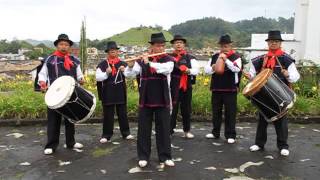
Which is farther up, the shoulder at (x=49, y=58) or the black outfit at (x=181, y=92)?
the shoulder at (x=49, y=58)

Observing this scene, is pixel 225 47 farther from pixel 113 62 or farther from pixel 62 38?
pixel 62 38

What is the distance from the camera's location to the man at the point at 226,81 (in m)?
7.09

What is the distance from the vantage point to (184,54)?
7.50m

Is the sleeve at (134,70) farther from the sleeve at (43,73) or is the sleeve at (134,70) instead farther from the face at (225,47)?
the face at (225,47)

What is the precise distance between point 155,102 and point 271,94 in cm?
161

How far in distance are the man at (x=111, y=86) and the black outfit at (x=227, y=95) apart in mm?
1490

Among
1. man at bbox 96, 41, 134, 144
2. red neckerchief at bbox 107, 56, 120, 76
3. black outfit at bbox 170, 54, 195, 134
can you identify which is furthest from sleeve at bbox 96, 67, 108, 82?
black outfit at bbox 170, 54, 195, 134

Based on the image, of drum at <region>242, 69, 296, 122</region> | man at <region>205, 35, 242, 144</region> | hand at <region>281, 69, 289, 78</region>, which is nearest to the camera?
drum at <region>242, 69, 296, 122</region>

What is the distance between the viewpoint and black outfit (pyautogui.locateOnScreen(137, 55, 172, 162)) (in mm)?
6074

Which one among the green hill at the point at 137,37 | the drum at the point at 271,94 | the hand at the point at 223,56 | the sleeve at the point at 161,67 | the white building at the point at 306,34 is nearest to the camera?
the sleeve at the point at 161,67

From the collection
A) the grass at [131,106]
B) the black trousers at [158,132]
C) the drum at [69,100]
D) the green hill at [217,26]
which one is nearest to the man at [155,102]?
the black trousers at [158,132]

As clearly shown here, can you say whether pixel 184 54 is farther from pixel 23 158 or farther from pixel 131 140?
pixel 23 158

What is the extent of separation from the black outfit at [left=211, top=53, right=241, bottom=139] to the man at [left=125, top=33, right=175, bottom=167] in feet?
4.78

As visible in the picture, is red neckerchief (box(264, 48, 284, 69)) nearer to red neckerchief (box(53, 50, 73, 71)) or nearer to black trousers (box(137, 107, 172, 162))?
black trousers (box(137, 107, 172, 162))
